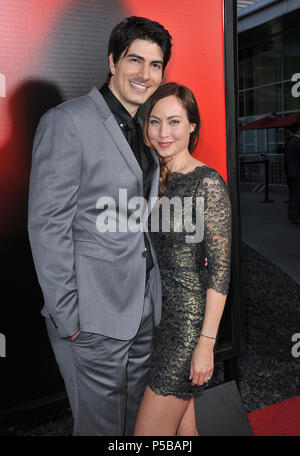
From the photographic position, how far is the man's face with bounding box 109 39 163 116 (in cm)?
160

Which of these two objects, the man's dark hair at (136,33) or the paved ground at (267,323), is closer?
the man's dark hair at (136,33)

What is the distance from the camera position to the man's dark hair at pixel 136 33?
1586 mm

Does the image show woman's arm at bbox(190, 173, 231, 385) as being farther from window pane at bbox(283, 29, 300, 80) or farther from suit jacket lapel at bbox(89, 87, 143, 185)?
window pane at bbox(283, 29, 300, 80)

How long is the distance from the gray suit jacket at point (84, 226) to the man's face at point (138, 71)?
0.12 m

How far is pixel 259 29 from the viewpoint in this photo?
49.0ft

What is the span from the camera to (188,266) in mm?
1739

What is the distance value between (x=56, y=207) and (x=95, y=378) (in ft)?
2.17

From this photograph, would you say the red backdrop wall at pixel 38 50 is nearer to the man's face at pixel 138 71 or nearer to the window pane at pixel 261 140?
the man's face at pixel 138 71

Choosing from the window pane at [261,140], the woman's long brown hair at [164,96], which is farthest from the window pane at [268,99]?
the woman's long brown hair at [164,96]

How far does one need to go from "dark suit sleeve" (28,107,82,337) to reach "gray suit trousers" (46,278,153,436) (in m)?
0.13

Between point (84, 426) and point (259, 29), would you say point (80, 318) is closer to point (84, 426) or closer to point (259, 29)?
point (84, 426)

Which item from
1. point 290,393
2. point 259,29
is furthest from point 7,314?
point 259,29

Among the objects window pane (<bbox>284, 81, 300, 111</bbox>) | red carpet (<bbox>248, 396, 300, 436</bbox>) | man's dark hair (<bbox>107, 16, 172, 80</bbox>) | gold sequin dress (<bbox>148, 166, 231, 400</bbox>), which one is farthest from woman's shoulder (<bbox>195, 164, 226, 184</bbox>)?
window pane (<bbox>284, 81, 300, 111</bbox>)

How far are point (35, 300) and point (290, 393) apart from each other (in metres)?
1.93
